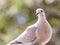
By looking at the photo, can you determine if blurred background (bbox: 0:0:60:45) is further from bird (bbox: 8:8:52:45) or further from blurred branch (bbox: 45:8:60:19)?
bird (bbox: 8:8:52:45)

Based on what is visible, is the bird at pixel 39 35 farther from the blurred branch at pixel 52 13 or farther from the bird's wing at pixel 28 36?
the blurred branch at pixel 52 13

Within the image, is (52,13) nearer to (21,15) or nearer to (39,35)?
(21,15)

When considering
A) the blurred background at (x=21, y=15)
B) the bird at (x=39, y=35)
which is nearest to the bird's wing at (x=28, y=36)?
the bird at (x=39, y=35)

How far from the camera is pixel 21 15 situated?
1.11 metres

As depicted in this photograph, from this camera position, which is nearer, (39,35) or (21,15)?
(39,35)

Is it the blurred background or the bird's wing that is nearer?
the bird's wing

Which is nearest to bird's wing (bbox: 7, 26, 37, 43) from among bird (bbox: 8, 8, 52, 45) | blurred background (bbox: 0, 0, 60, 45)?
bird (bbox: 8, 8, 52, 45)

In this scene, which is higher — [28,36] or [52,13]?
[52,13]

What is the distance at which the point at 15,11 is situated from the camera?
1115 millimetres

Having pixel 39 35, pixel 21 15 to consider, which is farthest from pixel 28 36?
pixel 21 15

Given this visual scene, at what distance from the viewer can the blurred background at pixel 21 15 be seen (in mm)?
1099

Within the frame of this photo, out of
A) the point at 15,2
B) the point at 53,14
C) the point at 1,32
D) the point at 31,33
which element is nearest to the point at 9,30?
the point at 1,32

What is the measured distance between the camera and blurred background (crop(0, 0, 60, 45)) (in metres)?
1.10

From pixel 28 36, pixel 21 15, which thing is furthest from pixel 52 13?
pixel 28 36
